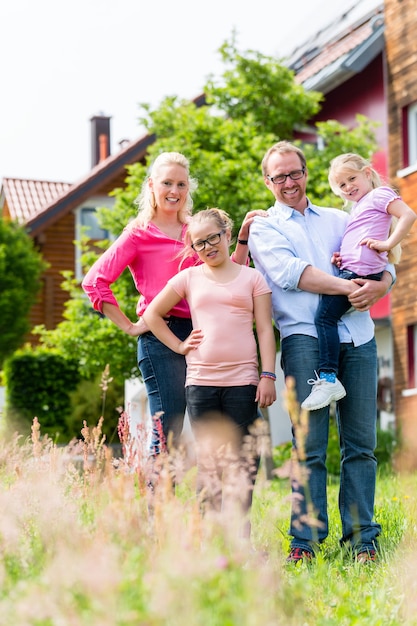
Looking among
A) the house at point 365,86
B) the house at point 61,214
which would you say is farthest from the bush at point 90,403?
the house at point 61,214

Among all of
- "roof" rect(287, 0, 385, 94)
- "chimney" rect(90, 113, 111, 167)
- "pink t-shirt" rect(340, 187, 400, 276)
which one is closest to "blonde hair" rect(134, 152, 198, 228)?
"pink t-shirt" rect(340, 187, 400, 276)

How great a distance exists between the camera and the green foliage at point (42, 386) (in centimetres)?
2298

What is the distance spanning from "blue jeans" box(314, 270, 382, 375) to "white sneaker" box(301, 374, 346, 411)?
0.08 m

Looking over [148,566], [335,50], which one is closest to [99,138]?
[335,50]

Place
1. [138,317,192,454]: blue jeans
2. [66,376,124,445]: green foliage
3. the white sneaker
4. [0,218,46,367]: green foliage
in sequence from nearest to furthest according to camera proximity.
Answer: the white sneaker
[138,317,192,454]: blue jeans
[66,376,124,445]: green foliage
[0,218,46,367]: green foliage

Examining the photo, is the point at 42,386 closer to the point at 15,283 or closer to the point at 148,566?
the point at 15,283

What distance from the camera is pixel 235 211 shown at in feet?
50.8

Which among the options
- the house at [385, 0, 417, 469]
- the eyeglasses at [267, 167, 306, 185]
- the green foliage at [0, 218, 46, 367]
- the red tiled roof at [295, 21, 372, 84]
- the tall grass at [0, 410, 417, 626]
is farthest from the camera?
the green foliage at [0, 218, 46, 367]

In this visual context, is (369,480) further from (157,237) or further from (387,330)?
(387,330)

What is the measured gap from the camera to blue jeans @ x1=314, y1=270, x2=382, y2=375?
214 inches

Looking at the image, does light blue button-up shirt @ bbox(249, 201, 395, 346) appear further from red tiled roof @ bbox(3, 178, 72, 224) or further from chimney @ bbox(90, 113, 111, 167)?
chimney @ bbox(90, 113, 111, 167)

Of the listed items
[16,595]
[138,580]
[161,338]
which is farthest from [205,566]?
[161,338]

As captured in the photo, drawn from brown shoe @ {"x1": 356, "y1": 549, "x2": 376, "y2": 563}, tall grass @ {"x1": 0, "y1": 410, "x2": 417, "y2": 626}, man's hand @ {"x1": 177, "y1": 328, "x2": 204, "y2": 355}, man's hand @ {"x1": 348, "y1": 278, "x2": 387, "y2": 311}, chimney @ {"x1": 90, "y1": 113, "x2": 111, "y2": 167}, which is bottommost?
brown shoe @ {"x1": 356, "y1": 549, "x2": 376, "y2": 563}

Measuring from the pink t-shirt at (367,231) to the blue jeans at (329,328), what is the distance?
205 mm
